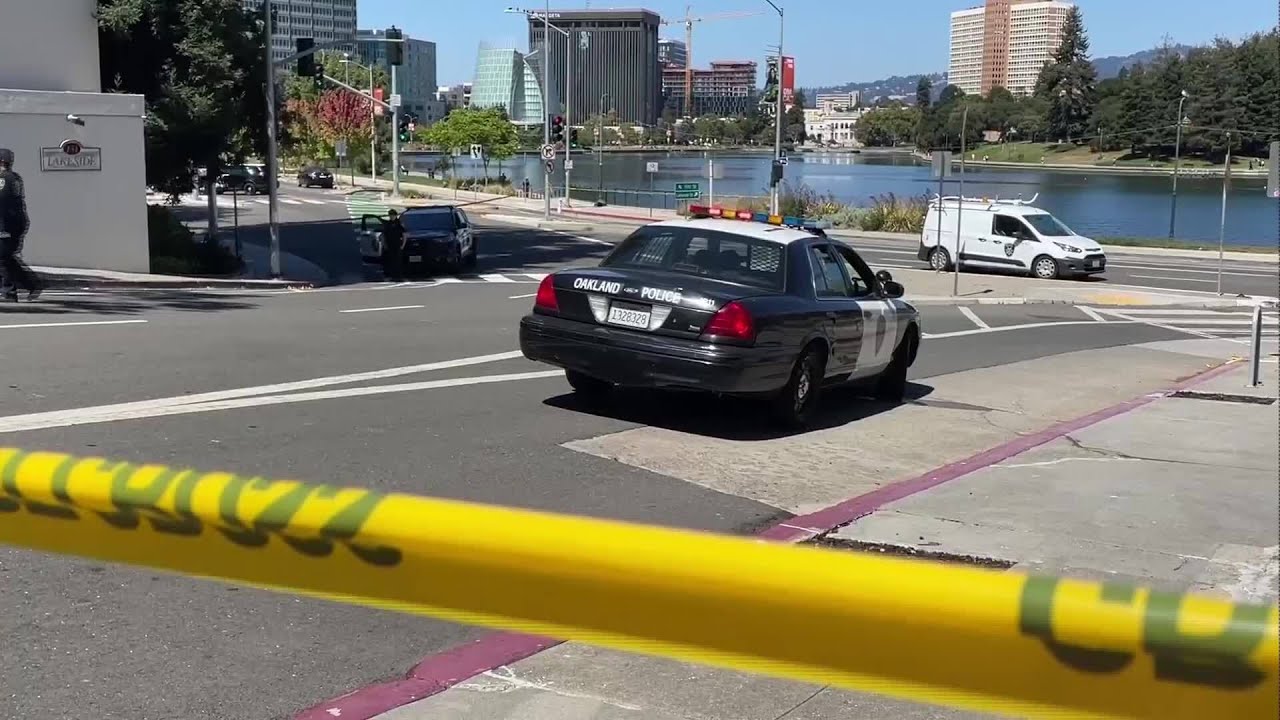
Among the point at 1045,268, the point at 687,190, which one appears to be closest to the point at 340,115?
the point at 687,190

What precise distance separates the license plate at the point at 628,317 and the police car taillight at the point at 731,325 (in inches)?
19.1

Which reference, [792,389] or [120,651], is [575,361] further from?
[120,651]

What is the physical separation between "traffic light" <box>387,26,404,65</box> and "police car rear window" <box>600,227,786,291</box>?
28.4 m

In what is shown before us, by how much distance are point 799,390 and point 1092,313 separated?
17533 mm

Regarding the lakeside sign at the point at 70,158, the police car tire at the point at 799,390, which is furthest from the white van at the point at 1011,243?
the police car tire at the point at 799,390

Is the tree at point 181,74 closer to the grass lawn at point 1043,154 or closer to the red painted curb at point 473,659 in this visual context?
the red painted curb at point 473,659

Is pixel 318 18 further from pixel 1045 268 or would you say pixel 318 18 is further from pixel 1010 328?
pixel 1010 328

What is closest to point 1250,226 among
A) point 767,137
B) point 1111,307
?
point 1111,307

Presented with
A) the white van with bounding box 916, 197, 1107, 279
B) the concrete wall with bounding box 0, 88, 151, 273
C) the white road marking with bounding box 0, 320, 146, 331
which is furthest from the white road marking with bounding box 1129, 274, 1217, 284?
the white road marking with bounding box 0, 320, 146, 331

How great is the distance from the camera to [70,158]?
73.0ft

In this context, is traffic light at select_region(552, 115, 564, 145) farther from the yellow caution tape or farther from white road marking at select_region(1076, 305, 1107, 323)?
the yellow caution tape

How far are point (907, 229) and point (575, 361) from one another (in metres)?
41.7

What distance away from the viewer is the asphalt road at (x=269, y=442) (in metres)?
4.75

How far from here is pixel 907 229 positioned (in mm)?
49688
